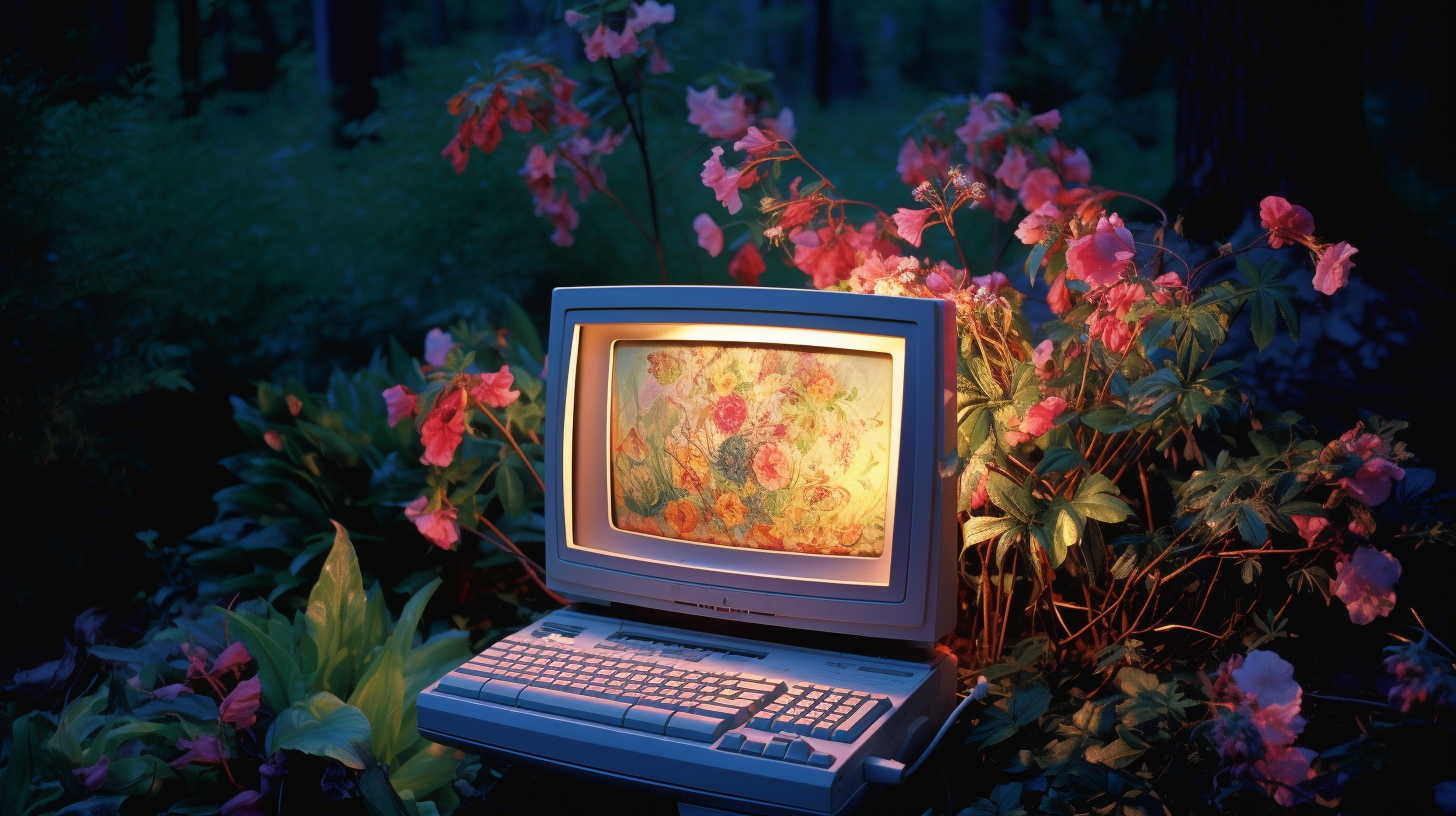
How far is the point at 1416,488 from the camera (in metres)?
1.37

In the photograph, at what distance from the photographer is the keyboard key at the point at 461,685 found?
52.2 inches

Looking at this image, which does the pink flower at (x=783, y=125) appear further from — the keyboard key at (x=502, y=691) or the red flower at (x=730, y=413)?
the keyboard key at (x=502, y=691)

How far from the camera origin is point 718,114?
2275 mm

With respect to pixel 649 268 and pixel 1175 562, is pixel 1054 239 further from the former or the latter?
pixel 649 268

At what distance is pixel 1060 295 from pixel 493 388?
3.20ft

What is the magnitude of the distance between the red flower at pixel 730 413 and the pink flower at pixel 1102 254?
0.51 metres

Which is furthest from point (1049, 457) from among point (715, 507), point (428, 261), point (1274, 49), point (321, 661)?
point (428, 261)

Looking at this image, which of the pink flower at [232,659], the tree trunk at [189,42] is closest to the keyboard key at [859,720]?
the pink flower at [232,659]

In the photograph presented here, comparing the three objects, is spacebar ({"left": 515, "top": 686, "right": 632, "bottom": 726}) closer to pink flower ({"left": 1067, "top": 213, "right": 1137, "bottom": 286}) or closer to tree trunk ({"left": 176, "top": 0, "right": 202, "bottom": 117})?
pink flower ({"left": 1067, "top": 213, "right": 1137, "bottom": 286})

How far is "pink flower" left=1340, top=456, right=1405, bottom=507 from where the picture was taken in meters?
1.20

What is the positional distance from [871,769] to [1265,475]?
67 centimetres

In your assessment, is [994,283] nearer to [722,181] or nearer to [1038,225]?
[1038,225]

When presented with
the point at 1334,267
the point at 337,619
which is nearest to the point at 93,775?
the point at 337,619

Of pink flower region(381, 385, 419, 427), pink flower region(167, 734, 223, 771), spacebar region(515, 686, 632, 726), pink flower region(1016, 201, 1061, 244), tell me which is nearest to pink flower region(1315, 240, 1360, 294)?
pink flower region(1016, 201, 1061, 244)
